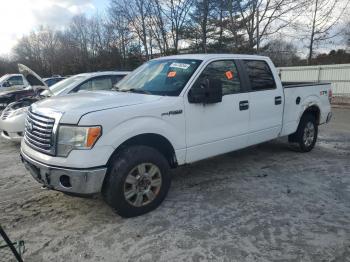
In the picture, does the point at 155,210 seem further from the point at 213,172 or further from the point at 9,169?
the point at 9,169

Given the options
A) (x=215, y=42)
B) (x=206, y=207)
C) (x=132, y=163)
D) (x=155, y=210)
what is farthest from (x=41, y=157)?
(x=215, y=42)

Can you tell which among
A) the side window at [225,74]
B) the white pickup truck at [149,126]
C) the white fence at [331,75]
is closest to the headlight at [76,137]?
the white pickup truck at [149,126]

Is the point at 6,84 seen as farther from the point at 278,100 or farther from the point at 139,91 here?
the point at 278,100

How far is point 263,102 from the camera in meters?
5.11

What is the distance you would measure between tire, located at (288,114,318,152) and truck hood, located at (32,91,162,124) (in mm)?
3514

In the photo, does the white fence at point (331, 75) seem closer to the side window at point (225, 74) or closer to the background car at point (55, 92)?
the background car at point (55, 92)

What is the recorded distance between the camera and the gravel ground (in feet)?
9.91

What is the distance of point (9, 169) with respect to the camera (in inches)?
223

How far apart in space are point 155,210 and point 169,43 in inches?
1169

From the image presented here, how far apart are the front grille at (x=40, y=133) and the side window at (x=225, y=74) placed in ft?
6.84

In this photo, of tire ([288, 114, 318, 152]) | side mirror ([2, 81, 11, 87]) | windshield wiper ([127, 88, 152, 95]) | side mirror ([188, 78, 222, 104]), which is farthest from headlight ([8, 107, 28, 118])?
side mirror ([2, 81, 11, 87])

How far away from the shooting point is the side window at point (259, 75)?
505cm

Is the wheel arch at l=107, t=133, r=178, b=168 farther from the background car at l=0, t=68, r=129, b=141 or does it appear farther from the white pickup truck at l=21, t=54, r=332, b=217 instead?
the background car at l=0, t=68, r=129, b=141

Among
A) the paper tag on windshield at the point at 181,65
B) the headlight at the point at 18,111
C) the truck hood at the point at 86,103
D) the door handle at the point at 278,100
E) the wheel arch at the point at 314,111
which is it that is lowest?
the wheel arch at the point at 314,111
